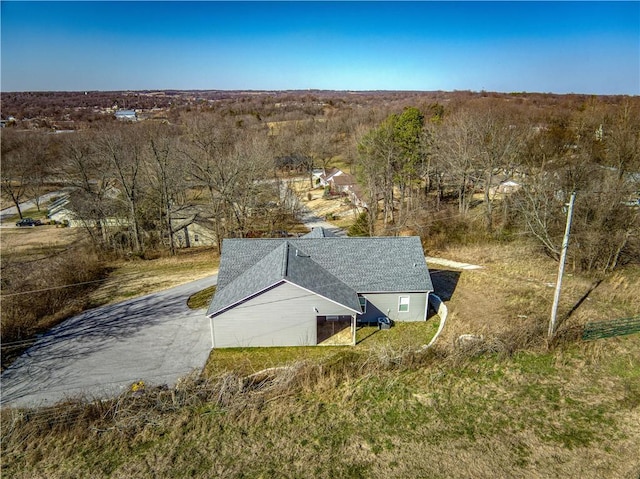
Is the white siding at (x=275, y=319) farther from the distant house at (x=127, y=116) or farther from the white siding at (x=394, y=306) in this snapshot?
the distant house at (x=127, y=116)

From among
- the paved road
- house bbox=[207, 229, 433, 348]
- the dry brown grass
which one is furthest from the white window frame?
the paved road

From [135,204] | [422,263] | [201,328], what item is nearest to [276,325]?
[201,328]

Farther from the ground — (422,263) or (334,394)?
(422,263)

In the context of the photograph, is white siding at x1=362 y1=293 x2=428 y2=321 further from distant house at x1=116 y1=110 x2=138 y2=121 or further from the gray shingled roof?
distant house at x1=116 y1=110 x2=138 y2=121

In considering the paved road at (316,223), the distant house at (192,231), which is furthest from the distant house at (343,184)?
the distant house at (192,231)

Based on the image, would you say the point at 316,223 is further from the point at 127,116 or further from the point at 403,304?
the point at 127,116

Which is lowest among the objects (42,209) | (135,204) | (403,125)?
(42,209)

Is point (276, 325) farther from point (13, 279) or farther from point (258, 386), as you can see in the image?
point (13, 279)
